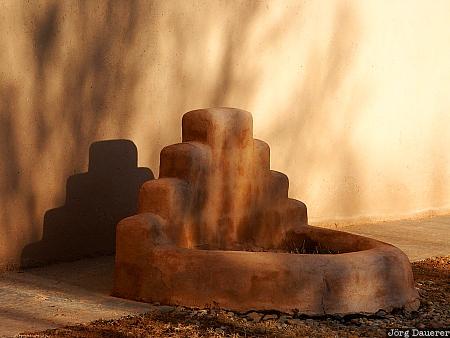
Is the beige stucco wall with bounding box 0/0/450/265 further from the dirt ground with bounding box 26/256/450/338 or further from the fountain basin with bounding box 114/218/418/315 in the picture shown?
the dirt ground with bounding box 26/256/450/338

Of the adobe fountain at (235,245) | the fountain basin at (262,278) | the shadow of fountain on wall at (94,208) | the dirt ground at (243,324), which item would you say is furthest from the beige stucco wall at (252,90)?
the dirt ground at (243,324)

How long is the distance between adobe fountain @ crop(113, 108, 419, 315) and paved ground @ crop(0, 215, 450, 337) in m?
0.22

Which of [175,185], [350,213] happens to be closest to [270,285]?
[175,185]

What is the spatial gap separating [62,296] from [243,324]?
3.87 feet

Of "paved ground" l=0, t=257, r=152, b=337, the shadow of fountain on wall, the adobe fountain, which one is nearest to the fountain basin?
the adobe fountain

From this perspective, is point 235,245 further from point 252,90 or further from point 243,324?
point 252,90

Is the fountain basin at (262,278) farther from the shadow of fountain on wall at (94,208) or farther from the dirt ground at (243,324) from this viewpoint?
the shadow of fountain on wall at (94,208)

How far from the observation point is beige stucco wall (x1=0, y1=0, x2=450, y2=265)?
6.83 metres

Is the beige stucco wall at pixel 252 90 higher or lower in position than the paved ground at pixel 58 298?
higher

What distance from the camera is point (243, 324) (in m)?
5.37

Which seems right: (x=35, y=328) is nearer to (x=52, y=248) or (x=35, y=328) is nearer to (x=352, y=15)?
(x=52, y=248)

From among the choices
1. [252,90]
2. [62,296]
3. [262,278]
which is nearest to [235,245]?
[262,278]

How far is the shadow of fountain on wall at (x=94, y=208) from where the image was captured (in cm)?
699

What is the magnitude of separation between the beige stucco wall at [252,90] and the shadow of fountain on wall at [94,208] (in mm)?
79
